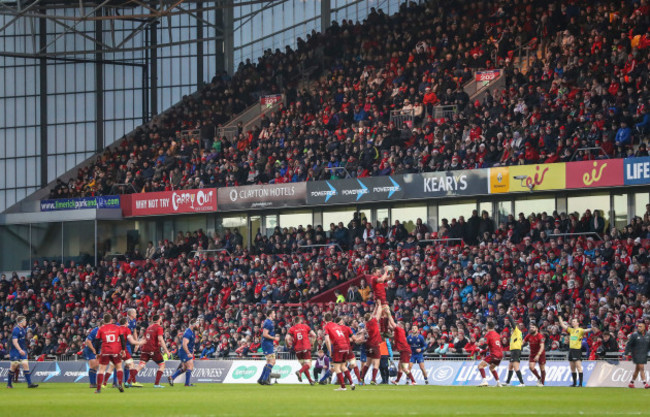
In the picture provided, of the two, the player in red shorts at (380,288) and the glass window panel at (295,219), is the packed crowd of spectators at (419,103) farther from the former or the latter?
the player in red shorts at (380,288)

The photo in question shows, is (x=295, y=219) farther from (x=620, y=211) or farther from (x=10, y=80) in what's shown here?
(x=10, y=80)

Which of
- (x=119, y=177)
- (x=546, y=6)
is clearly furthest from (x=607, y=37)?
(x=119, y=177)

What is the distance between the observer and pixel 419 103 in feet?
157

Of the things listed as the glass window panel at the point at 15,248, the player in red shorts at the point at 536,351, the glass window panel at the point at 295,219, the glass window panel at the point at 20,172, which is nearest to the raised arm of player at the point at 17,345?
the player in red shorts at the point at 536,351

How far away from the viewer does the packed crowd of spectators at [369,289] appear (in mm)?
34562

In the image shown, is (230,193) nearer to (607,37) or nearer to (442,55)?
(442,55)

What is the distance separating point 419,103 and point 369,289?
10.7 metres

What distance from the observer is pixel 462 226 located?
42.7 metres

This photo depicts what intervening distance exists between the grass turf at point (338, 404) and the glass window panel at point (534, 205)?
19.2 m

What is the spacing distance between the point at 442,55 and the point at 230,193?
11744 millimetres

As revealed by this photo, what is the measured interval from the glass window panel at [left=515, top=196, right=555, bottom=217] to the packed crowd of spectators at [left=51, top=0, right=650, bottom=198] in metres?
2.94

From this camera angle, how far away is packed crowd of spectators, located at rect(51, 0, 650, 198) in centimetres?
4119

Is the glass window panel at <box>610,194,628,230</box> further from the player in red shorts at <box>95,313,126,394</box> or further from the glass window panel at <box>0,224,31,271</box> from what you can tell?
the glass window panel at <box>0,224,31,271</box>

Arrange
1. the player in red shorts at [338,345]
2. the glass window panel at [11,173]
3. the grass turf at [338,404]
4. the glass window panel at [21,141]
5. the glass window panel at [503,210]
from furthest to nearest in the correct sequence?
the glass window panel at [21,141] < the glass window panel at [11,173] < the glass window panel at [503,210] < the player in red shorts at [338,345] < the grass turf at [338,404]
